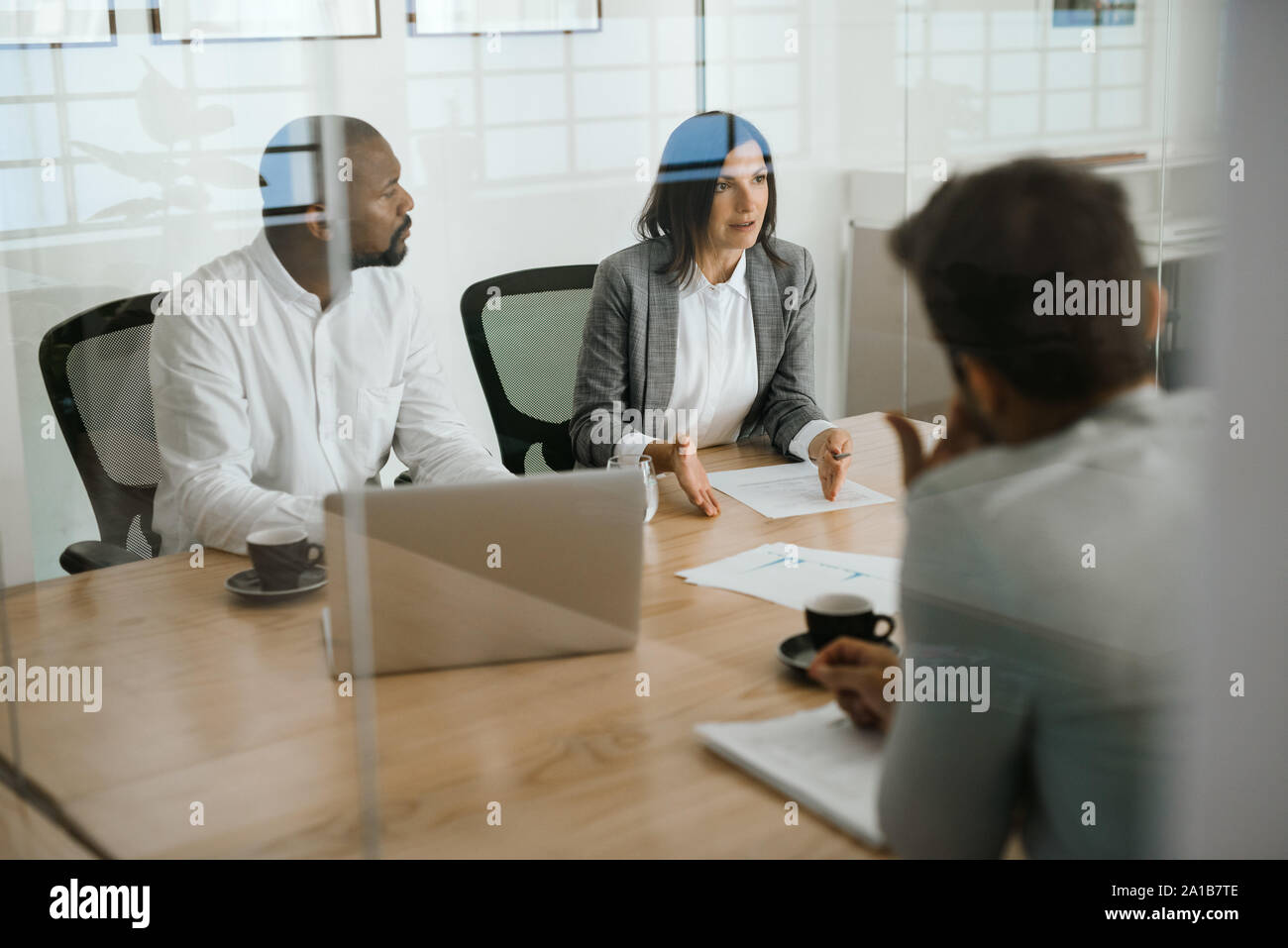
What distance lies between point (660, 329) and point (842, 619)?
1.56ft

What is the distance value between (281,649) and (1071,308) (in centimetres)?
86

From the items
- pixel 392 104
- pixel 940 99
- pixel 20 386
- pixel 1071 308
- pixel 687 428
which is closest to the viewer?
pixel 1071 308

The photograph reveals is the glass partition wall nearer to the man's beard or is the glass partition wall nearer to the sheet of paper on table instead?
the man's beard

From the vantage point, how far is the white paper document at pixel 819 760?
102 cm

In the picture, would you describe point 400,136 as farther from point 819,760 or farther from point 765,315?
point 819,760

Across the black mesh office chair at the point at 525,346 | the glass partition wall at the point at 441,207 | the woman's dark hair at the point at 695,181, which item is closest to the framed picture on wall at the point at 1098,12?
the glass partition wall at the point at 441,207

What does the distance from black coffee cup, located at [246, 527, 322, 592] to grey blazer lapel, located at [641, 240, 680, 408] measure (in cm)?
45

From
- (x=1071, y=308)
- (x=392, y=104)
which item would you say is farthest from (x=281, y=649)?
(x=1071, y=308)

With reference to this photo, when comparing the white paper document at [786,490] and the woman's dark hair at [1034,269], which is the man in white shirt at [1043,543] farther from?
the white paper document at [786,490]

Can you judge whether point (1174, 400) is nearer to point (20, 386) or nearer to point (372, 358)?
point (372, 358)

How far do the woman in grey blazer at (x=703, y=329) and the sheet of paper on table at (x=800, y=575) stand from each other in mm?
85

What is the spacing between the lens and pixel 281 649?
1.21m

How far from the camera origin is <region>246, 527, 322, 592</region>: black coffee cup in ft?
4.03
